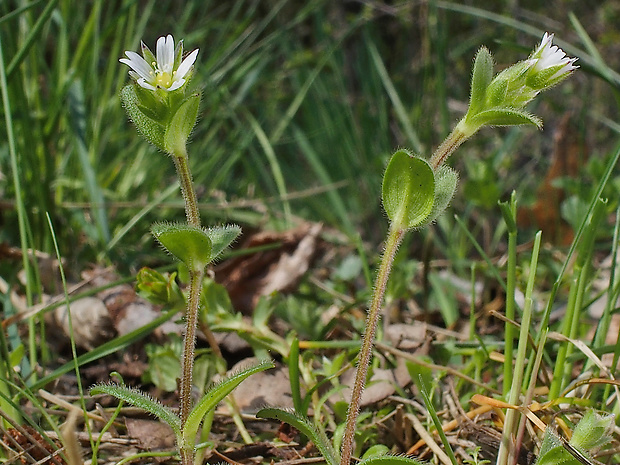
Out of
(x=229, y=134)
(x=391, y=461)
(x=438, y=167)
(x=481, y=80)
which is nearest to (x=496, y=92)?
(x=481, y=80)

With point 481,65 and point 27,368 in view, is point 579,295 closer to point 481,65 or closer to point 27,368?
point 481,65

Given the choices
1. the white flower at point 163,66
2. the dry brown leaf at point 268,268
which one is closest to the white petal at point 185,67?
the white flower at point 163,66

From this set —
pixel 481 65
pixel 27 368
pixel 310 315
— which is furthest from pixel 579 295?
pixel 27 368

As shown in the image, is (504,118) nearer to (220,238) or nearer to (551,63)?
(551,63)

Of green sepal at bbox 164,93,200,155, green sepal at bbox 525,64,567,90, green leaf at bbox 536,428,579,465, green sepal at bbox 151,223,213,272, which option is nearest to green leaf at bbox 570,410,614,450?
green leaf at bbox 536,428,579,465

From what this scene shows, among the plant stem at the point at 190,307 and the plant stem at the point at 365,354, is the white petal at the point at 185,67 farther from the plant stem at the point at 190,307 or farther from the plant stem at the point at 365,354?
the plant stem at the point at 365,354
